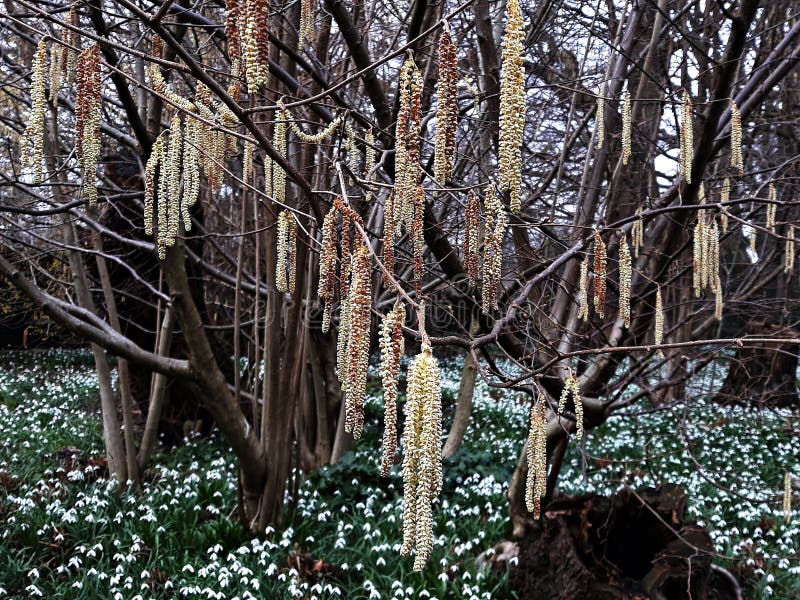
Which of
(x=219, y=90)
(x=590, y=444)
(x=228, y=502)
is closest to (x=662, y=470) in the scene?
(x=590, y=444)

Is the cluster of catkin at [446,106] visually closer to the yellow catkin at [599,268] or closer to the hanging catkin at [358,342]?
the hanging catkin at [358,342]

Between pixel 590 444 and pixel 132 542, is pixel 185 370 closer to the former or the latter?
pixel 132 542

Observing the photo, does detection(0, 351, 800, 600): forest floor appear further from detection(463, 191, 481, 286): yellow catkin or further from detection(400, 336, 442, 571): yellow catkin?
detection(400, 336, 442, 571): yellow catkin

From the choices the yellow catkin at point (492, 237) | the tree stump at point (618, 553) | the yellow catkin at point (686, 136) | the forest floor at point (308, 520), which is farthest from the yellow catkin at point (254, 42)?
the tree stump at point (618, 553)

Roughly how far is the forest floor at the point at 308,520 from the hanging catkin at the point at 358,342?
7.87 ft

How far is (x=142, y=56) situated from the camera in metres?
1.38

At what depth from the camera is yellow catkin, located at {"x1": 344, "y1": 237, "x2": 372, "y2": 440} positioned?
50.3 inches

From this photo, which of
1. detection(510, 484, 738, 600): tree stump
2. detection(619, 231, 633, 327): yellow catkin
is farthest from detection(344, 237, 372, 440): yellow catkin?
detection(510, 484, 738, 600): tree stump

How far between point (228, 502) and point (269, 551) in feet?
3.49

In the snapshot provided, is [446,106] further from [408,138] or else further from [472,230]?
[472,230]

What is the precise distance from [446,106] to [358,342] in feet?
1.72

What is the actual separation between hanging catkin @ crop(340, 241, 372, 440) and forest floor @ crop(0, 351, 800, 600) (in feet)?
7.87

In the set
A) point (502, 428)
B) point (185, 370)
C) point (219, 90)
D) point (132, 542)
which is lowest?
point (502, 428)

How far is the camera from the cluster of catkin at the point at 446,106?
137cm
